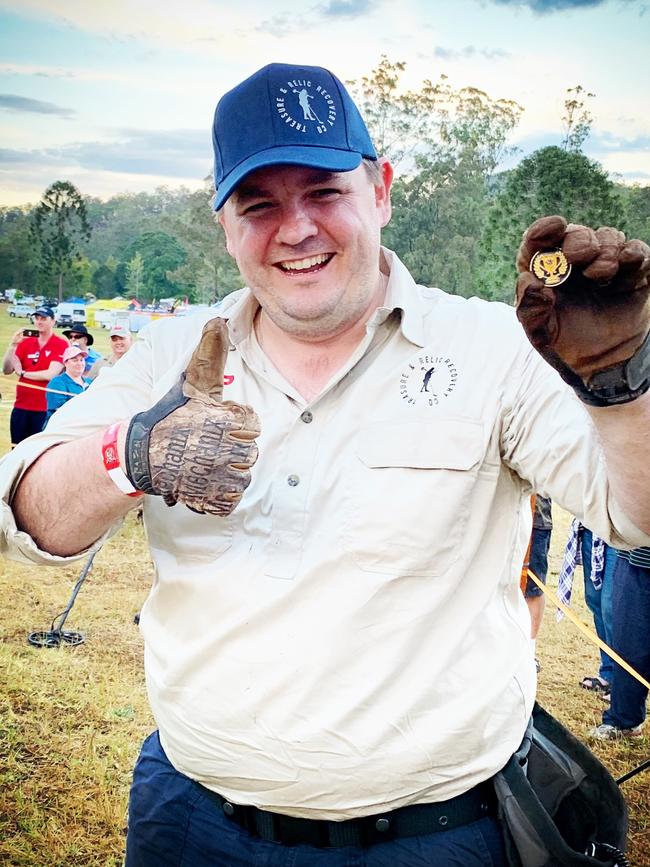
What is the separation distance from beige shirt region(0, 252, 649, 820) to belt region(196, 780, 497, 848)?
1.4 inches

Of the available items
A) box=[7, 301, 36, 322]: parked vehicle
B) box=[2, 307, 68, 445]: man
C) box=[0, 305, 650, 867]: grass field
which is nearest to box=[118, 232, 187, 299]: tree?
box=[7, 301, 36, 322]: parked vehicle

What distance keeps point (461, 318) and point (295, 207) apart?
489mm

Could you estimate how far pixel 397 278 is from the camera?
1.94 metres

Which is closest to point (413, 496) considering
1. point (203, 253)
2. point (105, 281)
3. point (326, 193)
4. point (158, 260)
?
point (326, 193)

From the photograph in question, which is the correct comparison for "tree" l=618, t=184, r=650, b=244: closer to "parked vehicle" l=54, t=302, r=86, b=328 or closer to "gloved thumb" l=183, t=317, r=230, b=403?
"gloved thumb" l=183, t=317, r=230, b=403

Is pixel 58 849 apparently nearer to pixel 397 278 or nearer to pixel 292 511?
pixel 292 511

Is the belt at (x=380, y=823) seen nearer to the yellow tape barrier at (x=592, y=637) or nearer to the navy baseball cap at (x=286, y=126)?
the navy baseball cap at (x=286, y=126)

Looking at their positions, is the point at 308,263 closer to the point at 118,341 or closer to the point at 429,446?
the point at 429,446

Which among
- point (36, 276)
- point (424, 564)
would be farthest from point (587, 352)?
point (36, 276)

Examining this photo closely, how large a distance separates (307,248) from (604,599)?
3634 millimetres

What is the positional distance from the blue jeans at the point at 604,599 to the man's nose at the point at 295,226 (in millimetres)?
3377

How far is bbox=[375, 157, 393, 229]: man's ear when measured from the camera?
2.07m

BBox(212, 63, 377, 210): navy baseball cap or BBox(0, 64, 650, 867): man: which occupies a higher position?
BBox(212, 63, 377, 210): navy baseball cap

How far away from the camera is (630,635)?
14.1 feet
